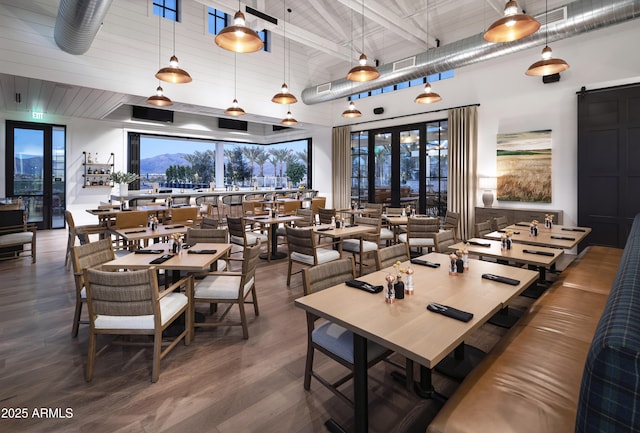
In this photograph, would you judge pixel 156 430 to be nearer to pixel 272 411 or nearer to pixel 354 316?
pixel 272 411

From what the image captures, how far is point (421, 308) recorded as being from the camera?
1.89 metres

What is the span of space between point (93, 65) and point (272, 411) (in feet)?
23.3

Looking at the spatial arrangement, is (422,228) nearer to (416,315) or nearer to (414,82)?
(416,315)

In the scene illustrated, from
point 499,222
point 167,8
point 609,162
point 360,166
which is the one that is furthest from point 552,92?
point 167,8

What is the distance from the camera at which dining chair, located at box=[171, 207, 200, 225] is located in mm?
6466

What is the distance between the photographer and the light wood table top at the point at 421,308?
1.49 metres

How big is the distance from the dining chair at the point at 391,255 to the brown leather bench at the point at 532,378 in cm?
111

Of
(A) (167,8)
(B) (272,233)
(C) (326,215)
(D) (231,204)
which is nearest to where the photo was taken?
(B) (272,233)

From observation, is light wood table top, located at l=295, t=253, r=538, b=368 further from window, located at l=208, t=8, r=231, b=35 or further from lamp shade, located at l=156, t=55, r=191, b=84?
window, located at l=208, t=8, r=231, b=35

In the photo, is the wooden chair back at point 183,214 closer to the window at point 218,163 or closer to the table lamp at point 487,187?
the window at point 218,163

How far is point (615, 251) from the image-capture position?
4.63 metres

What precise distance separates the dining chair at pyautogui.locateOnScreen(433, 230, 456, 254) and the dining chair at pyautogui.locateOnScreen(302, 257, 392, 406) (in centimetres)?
174

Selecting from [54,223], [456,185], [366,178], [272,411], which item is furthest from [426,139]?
[54,223]

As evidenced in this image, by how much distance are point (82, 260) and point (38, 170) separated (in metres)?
8.63
